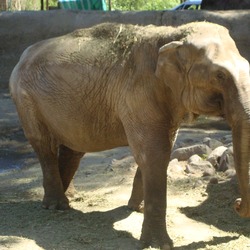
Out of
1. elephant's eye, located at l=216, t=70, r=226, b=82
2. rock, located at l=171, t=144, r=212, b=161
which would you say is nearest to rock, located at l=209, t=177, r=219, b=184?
rock, located at l=171, t=144, r=212, b=161

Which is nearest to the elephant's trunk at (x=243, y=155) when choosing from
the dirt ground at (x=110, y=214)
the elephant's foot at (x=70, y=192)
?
the dirt ground at (x=110, y=214)

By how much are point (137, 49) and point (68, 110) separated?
3.53 feet

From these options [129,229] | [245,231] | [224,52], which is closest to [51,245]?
[129,229]

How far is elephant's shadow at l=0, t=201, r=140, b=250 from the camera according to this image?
6.22m

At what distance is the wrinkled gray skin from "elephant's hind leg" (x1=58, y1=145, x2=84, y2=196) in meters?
0.01

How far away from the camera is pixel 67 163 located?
780cm

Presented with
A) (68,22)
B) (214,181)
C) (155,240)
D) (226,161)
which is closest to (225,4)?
(68,22)

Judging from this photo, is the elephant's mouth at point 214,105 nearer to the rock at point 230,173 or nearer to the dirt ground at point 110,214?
the dirt ground at point 110,214

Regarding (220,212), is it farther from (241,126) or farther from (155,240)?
(241,126)

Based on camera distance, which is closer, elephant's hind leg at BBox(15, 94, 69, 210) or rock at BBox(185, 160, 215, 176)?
elephant's hind leg at BBox(15, 94, 69, 210)

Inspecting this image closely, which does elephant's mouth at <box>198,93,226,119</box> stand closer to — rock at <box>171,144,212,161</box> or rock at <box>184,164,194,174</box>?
rock at <box>184,164,194,174</box>

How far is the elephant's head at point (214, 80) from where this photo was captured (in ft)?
17.3

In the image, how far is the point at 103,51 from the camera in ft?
21.6

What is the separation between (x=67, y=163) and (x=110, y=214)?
37.2 inches
